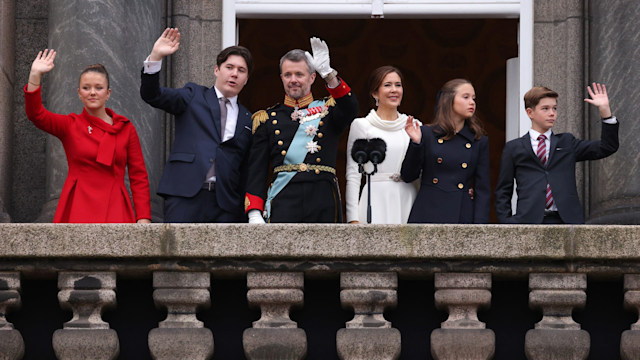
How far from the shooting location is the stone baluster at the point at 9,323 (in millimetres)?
6645

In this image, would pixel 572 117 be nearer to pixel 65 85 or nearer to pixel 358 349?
pixel 65 85

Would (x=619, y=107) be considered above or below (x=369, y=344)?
above

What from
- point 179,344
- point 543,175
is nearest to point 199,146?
point 543,175

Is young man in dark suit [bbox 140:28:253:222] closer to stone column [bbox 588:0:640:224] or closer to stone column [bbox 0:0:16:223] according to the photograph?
stone column [bbox 0:0:16:223]

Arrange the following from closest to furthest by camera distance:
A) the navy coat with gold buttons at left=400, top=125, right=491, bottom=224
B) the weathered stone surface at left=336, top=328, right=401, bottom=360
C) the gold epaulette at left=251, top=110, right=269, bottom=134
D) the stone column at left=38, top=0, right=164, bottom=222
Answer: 1. the weathered stone surface at left=336, top=328, right=401, bottom=360
2. the navy coat with gold buttons at left=400, top=125, right=491, bottom=224
3. the gold epaulette at left=251, top=110, right=269, bottom=134
4. the stone column at left=38, top=0, right=164, bottom=222

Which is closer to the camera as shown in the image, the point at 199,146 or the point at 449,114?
the point at 199,146

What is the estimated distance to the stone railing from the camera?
6574 millimetres

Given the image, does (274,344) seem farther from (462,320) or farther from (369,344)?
(462,320)

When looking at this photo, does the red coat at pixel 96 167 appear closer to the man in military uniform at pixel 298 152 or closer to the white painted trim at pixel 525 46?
the man in military uniform at pixel 298 152

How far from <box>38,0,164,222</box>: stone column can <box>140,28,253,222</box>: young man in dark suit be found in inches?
57.6

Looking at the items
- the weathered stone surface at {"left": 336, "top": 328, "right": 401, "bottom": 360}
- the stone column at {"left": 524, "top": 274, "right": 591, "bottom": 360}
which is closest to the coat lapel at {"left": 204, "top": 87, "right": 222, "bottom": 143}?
the weathered stone surface at {"left": 336, "top": 328, "right": 401, "bottom": 360}

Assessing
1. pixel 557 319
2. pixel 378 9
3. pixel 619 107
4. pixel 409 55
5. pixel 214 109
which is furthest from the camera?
pixel 409 55

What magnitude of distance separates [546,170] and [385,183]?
101 cm

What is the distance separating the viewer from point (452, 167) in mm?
8477
